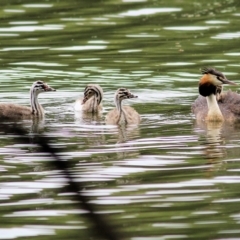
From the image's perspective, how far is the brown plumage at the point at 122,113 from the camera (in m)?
12.3

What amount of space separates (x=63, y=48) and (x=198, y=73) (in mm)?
3363

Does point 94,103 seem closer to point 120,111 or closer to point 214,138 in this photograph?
point 120,111

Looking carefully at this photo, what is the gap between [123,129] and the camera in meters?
12.1

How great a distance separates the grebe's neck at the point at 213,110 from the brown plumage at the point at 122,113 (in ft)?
3.52

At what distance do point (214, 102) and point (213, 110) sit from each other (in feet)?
1.13

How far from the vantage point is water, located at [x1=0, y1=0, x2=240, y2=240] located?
6.23 m

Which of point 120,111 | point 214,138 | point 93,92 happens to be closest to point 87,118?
point 93,92

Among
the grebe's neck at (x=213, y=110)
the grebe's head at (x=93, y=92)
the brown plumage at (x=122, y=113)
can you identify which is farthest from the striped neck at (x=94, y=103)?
the grebe's neck at (x=213, y=110)

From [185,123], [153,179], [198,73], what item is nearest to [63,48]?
[198,73]

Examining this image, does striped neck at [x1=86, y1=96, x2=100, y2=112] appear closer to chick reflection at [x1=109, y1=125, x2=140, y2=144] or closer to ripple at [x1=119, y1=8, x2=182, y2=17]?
chick reflection at [x1=109, y1=125, x2=140, y2=144]

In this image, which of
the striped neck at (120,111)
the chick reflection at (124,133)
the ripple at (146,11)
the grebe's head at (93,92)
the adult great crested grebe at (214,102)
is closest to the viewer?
the chick reflection at (124,133)

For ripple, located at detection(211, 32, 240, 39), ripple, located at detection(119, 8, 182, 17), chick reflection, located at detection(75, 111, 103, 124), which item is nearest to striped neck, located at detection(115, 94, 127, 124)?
chick reflection, located at detection(75, 111, 103, 124)

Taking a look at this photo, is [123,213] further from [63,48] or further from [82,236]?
→ [63,48]

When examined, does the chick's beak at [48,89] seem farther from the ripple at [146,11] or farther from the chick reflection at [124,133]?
the ripple at [146,11]
